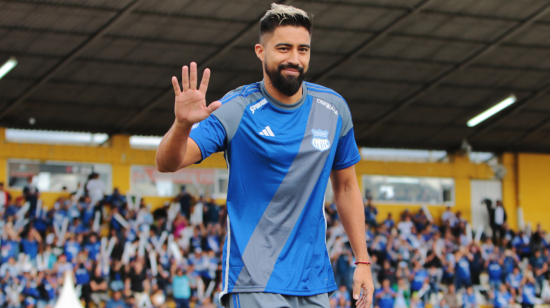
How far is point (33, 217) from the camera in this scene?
22.4m

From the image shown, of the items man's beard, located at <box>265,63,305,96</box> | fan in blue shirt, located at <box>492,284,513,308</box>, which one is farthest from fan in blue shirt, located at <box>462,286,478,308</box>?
man's beard, located at <box>265,63,305,96</box>

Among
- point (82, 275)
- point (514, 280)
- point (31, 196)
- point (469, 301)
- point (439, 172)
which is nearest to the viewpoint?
point (82, 275)

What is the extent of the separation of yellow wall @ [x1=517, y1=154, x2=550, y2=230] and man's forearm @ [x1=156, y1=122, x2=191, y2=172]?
33157 mm

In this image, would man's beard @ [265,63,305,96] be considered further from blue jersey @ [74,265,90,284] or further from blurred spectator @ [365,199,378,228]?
blurred spectator @ [365,199,378,228]

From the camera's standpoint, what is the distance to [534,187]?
1367 inches

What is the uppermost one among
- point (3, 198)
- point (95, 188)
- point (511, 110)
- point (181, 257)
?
point (511, 110)

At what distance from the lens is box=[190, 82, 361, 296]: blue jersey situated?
313cm

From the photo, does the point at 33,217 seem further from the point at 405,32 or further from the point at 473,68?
the point at 473,68

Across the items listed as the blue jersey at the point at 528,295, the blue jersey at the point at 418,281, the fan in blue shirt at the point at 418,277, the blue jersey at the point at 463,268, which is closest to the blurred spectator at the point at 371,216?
the blue jersey at the point at 463,268

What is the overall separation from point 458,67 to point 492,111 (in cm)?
461

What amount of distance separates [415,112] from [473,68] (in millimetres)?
3723

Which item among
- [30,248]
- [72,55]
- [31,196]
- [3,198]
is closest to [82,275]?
[30,248]

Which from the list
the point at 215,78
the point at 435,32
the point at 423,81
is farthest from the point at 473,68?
the point at 215,78

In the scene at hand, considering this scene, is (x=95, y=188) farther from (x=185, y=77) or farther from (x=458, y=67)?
(x=185, y=77)
